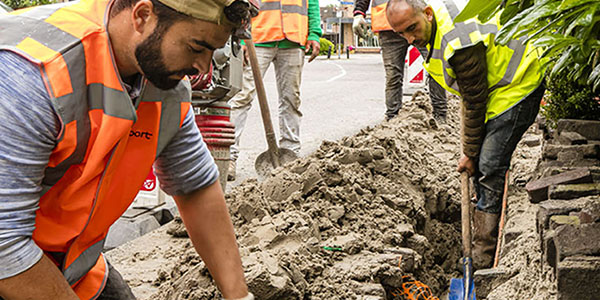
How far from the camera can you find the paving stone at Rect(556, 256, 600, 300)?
2.44 m

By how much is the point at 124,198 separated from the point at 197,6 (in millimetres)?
691

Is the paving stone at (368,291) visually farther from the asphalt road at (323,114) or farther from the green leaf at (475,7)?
the asphalt road at (323,114)

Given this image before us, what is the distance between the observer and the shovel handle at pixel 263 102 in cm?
500

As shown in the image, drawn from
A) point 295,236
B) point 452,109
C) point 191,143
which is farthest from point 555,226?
point 452,109

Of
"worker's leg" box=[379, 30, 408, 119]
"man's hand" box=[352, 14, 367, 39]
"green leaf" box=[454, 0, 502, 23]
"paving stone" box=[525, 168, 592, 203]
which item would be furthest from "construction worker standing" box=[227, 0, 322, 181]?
"green leaf" box=[454, 0, 502, 23]

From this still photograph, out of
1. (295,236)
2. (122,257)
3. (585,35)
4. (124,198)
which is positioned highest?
(585,35)

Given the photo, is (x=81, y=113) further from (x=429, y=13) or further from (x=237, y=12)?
(x=429, y=13)

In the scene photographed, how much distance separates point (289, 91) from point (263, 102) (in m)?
0.93

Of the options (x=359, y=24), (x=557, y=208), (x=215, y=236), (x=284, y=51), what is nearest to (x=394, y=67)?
(x=359, y=24)

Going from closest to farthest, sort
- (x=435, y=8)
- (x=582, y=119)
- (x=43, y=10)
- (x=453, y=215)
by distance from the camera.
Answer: (x=43, y=10) < (x=435, y=8) < (x=582, y=119) < (x=453, y=215)

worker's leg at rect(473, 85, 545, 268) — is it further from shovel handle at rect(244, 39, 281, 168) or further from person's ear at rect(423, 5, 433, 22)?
shovel handle at rect(244, 39, 281, 168)

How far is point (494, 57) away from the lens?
4.08 m

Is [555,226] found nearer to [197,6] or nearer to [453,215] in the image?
[197,6]

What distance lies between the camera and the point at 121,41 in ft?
5.83
